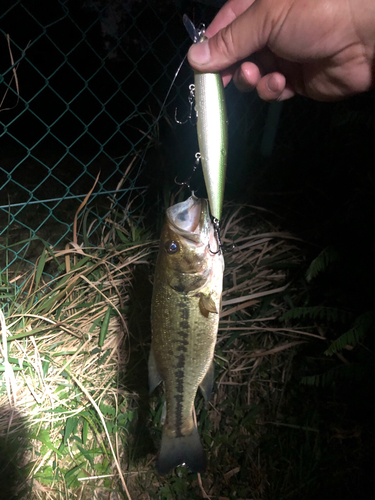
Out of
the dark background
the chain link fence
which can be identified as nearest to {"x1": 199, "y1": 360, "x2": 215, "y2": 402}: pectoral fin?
the dark background

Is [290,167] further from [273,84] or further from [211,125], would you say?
[211,125]

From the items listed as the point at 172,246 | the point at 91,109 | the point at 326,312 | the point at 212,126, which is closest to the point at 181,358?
the point at 172,246

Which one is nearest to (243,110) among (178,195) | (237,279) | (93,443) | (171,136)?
(171,136)

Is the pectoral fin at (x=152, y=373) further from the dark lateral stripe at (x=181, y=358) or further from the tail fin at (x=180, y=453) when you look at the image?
the tail fin at (x=180, y=453)

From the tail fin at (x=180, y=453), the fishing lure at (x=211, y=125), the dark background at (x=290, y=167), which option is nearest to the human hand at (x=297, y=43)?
the fishing lure at (x=211, y=125)

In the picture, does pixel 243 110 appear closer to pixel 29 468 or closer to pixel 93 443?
pixel 93 443

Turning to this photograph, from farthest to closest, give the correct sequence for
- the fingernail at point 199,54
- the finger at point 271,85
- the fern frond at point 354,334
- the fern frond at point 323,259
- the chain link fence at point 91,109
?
the chain link fence at point 91,109 → the fern frond at point 323,259 → the fern frond at point 354,334 → the finger at point 271,85 → the fingernail at point 199,54
